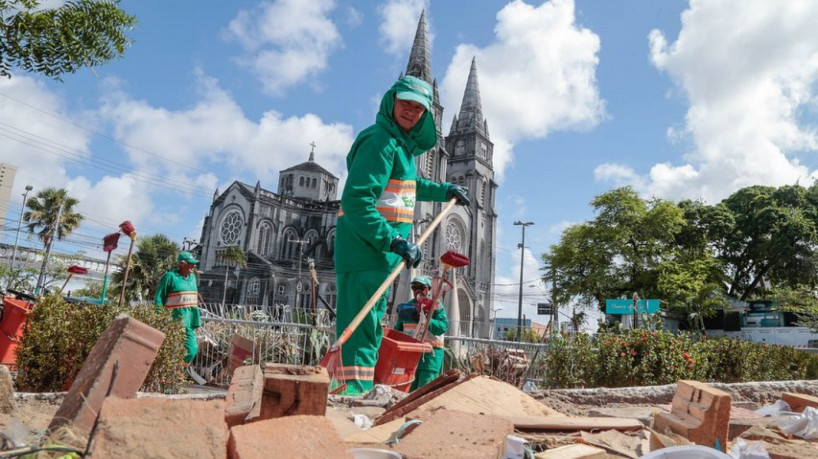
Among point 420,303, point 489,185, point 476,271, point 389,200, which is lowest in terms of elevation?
point 420,303

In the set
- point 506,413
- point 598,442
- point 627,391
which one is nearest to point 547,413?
point 506,413

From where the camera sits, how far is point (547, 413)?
322 centimetres

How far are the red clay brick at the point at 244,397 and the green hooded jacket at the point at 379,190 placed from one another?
1.46 meters

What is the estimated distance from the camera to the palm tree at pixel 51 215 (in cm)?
3141

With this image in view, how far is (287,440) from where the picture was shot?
166cm

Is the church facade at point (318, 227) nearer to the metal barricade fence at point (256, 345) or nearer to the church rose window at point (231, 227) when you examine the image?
the church rose window at point (231, 227)

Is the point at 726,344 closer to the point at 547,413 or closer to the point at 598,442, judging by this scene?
the point at 547,413

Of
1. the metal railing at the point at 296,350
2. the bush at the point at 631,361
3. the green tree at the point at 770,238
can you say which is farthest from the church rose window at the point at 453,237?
the bush at the point at 631,361

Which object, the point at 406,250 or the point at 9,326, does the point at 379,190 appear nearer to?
the point at 406,250

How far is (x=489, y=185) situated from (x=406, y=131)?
5655cm

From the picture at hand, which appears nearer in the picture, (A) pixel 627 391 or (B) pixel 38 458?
(B) pixel 38 458

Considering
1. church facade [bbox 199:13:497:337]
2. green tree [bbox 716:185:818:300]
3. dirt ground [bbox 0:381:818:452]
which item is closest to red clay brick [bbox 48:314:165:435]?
dirt ground [bbox 0:381:818:452]

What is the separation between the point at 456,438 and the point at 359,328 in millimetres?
2061

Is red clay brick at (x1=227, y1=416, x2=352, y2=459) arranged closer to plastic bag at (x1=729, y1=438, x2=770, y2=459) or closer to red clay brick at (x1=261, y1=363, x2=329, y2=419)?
red clay brick at (x1=261, y1=363, x2=329, y2=419)
